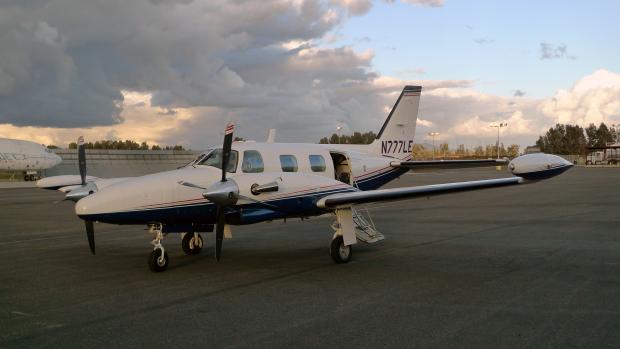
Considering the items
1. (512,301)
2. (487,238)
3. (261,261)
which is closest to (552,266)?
(512,301)

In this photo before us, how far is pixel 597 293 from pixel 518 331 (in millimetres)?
2582

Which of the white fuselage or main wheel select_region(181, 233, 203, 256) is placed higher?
the white fuselage

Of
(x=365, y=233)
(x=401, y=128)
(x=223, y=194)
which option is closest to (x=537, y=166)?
(x=365, y=233)

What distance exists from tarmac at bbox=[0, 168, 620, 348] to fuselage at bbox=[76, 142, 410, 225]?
1.06 metres

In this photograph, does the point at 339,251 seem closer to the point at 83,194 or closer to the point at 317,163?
the point at 317,163

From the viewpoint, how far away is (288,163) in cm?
1138

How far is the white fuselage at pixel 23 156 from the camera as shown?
51116 millimetres

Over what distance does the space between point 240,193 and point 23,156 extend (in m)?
50.1

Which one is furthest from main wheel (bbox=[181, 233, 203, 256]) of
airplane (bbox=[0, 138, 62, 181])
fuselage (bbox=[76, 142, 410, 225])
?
airplane (bbox=[0, 138, 62, 181])

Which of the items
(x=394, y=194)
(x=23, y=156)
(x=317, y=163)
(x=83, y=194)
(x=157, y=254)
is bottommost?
(x=157, y=254)

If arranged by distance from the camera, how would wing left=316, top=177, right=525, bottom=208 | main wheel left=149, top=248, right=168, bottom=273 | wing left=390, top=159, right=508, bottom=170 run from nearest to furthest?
main wheel left=149, top=248, right=168, bottom=273, wing left=316, top=177, right=525, bottom=208, wing left=390, top=159, right=508, bottom=170

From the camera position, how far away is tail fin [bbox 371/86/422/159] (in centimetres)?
1656

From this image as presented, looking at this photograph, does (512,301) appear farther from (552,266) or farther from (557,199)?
(557,199)

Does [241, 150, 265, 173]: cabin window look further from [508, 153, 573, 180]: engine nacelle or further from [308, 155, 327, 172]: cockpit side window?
[508, 153, 573, 180]: engine nacelle
